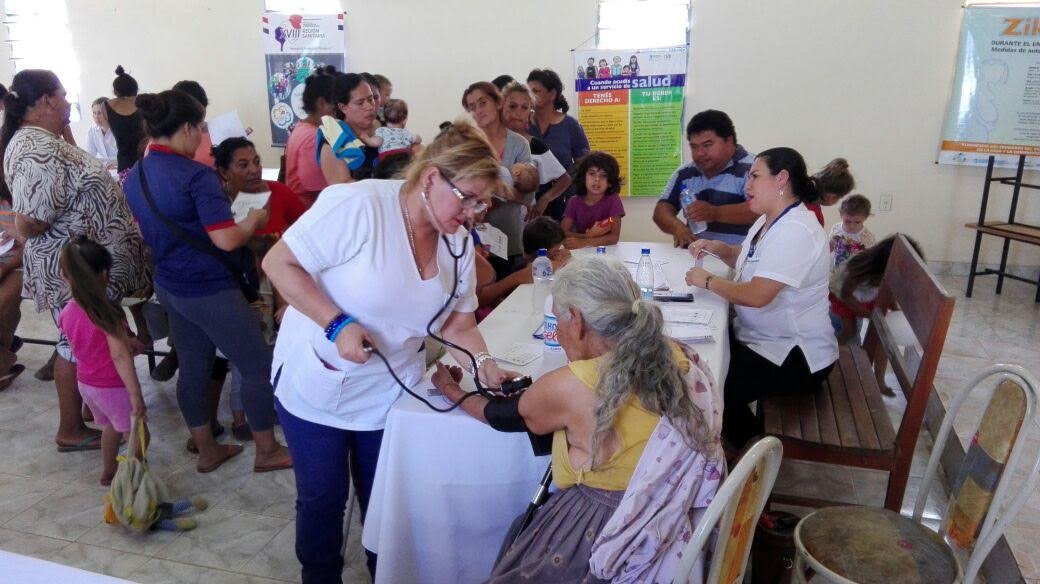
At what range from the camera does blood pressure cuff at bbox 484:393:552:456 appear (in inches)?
56.5

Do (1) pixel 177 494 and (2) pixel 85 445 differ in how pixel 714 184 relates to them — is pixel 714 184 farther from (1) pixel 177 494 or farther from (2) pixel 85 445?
(2) pixel 85 445

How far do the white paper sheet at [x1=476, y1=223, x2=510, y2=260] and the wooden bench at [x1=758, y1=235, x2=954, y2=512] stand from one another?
43.5 inches

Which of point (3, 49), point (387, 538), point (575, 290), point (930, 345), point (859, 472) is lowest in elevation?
point (859, 472)

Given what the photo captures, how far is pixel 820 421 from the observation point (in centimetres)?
211

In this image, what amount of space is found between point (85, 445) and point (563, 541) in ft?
7.85

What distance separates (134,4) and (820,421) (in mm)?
6272

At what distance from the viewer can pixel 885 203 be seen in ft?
16.9

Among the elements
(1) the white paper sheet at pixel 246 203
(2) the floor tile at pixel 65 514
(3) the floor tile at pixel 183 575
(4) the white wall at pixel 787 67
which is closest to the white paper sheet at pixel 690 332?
(3) the floor tile at pixel 183 575

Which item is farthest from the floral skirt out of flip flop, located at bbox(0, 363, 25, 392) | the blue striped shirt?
flip flop, located at bbox(0, 363, 25, 392)

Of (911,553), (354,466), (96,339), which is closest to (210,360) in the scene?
(96,339)

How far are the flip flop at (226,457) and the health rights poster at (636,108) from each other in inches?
139

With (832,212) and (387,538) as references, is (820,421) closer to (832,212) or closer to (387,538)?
(387,538)

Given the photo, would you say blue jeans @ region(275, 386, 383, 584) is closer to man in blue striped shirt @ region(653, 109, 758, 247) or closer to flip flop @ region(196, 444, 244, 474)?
flip flop @ region(196, 444, 244, 474)

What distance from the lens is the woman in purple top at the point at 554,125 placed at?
4199 mm
